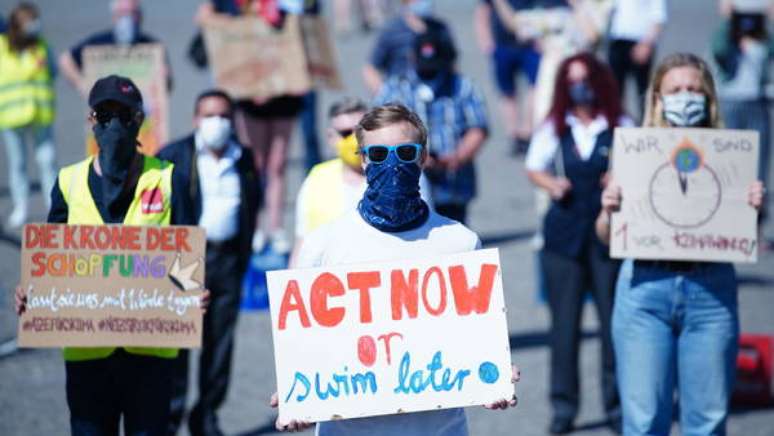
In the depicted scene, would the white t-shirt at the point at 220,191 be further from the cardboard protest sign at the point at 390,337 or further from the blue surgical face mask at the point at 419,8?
the blue surgical face mask at the point at 419,8

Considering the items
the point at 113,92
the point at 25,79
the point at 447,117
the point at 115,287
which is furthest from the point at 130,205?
the point at 25,79

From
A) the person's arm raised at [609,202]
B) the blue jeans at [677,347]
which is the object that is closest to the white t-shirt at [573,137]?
the person's arm raised at [609,202]

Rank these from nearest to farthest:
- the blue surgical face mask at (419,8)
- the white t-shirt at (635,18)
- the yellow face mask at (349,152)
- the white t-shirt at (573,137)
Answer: the yellow face mask at (349,152), the white t-shirt at (573,137), the blue surgical face mask at (419,8), the white t-shirt at (635,18)

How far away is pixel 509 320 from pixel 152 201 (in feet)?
16.3

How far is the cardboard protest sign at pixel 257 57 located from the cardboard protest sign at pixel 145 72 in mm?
496

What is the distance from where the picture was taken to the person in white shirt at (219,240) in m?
7.51

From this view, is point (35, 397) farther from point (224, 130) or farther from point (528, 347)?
point (528, 347)

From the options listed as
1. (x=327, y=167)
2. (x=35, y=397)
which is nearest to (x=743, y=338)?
(x=327, y=167)

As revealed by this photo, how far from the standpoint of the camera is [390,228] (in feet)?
14.8

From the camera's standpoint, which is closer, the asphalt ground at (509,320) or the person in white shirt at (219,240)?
the person in white shirt at (219,240)

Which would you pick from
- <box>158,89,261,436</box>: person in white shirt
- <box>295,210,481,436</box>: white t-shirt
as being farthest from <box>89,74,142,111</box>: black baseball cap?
<box>158,89,261,436</box>: person in white shirt

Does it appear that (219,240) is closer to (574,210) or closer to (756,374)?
(574,210)

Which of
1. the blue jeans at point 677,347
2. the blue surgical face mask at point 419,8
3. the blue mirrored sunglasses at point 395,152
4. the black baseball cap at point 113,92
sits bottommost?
the blue jeans at point 677,347

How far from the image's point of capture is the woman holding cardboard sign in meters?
5.72
